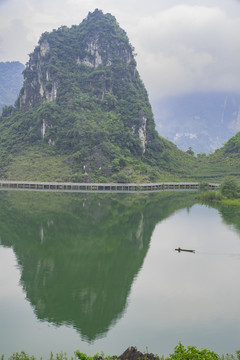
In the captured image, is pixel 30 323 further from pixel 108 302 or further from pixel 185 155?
pixel 185 155

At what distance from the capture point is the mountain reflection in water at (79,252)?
83.2ft

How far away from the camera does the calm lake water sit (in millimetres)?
21953

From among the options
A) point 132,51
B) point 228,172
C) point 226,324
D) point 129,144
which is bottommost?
point 226,324

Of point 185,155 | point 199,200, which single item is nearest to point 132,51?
point 185,155

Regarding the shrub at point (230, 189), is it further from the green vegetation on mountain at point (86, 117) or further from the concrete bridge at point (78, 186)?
the green vegetation on mountain at point (86, 117)

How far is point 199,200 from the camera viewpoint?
83062 mm

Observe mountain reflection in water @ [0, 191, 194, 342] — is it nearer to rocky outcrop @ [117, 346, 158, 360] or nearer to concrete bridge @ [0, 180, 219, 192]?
rocky outcrop @ [117, 346, 158, 360]

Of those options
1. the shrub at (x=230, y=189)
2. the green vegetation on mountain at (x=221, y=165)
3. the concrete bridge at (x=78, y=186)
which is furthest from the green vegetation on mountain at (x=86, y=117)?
the shrub at (x=230, y=189)

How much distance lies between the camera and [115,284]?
30.0 m

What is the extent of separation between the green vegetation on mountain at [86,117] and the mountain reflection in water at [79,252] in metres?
45.3

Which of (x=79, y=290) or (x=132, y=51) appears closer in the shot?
(x=79, y=290)

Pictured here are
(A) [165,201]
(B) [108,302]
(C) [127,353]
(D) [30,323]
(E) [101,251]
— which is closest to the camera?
(C) [127,353]

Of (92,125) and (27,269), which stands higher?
(92,125)

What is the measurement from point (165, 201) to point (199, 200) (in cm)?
754
